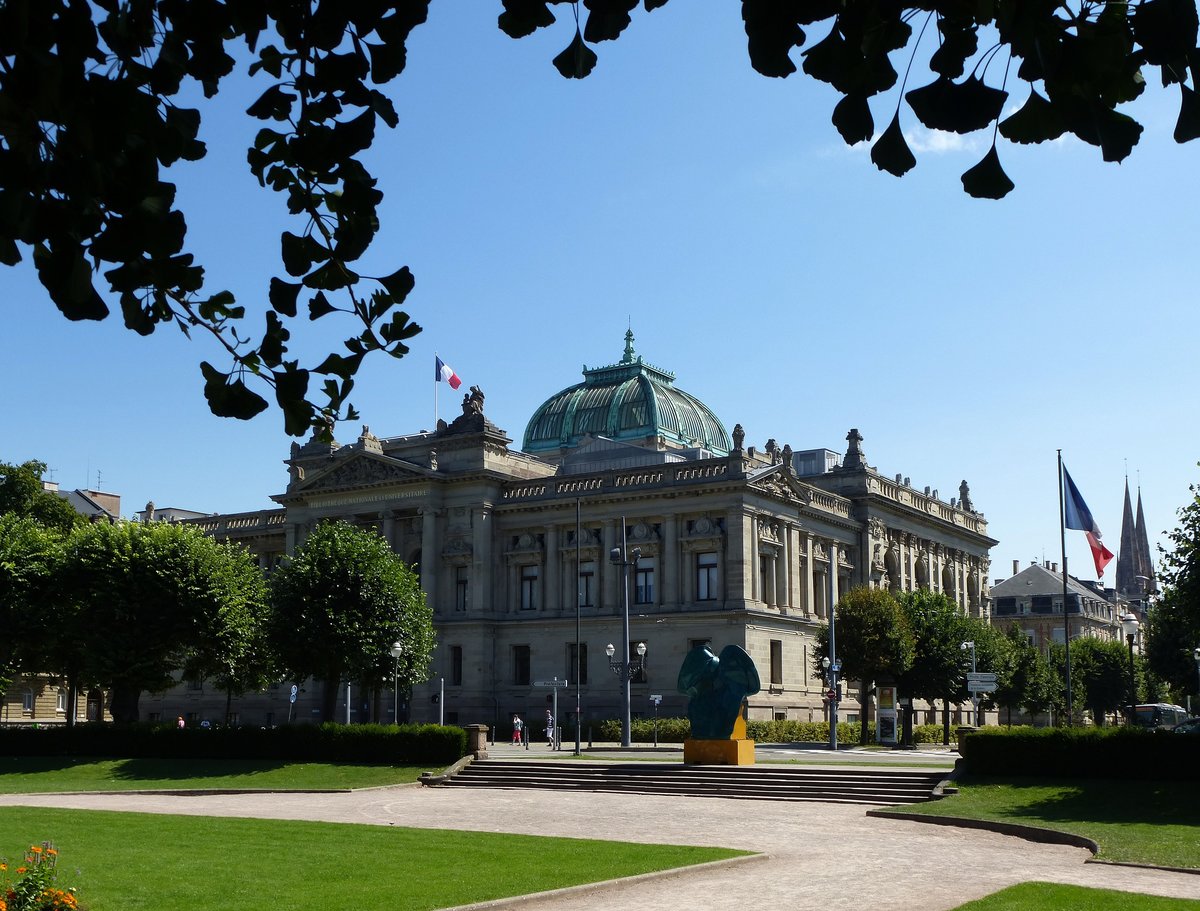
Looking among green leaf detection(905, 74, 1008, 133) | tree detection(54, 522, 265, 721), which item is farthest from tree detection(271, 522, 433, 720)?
green leaf detection(905, 74, 1008, 133)

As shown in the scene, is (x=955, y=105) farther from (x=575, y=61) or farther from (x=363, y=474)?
(x=363, y=474)

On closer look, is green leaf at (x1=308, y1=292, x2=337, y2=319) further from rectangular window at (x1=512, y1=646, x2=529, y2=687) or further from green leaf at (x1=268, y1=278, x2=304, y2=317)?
rectangular window at (x1=512, y1=646, x2=529, y2=687)

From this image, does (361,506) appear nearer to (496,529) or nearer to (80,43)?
(496,529)

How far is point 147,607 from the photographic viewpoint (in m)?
52.8

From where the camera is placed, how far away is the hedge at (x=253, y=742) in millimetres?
46312

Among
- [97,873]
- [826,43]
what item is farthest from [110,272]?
[97,873]

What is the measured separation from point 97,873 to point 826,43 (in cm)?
1871

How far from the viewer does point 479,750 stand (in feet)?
151

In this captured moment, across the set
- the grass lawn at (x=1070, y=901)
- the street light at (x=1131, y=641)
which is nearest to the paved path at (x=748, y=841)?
the grass lawn at (x=1070, y=901)

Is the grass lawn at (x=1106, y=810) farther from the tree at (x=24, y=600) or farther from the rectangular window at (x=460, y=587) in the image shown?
the rectangular window at (x=460, y=587)

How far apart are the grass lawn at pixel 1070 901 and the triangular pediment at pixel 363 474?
6379cm

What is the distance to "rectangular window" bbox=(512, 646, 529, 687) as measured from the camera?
79562 millimetres

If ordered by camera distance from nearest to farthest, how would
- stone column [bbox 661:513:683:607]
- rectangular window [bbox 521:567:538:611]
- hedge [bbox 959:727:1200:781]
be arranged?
hedge [bbox 959:727:1200:781] → stone column [bbox 661:513:683:607] → rectangular window [bbox 521:567:538:611]

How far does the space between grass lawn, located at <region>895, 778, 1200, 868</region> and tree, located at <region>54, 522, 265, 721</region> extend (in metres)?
31.2
